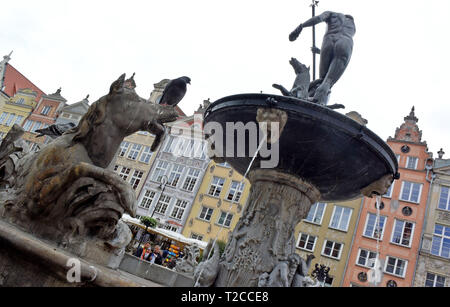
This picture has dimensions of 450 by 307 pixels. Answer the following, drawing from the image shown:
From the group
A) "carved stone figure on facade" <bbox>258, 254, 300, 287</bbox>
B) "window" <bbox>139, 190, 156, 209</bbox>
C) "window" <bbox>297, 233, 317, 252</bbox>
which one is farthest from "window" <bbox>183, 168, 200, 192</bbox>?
"carved stone figure on facade" <bbox>258, 254, 300, 287</bbox>

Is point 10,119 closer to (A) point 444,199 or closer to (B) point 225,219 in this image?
(B) point 225,219

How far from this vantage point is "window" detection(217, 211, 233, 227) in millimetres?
29438

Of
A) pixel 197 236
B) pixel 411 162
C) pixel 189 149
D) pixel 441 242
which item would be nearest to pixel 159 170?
pixel 189 149


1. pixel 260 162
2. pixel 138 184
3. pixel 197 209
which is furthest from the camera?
pixel 138 184

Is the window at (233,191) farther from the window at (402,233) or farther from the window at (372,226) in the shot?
the window at (402,233)

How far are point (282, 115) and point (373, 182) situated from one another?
161 cm

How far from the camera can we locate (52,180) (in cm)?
228

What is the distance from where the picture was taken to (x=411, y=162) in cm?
2709

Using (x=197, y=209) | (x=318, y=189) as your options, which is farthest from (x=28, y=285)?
(x=197, y=209)

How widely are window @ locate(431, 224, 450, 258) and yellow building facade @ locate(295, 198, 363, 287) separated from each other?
17.2 ft

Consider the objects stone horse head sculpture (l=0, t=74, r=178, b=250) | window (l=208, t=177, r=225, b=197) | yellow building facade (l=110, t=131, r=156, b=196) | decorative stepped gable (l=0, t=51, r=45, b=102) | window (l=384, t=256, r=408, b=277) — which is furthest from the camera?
decorative stepped gable (l=0, t=51, r=45, b=102)

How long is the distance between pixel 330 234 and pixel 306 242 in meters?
1.97

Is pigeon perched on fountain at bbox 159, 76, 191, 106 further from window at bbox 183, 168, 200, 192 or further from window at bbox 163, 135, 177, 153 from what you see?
window at bbox 163, 135, 177, 153
